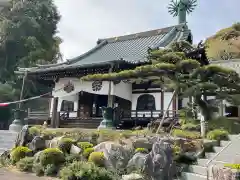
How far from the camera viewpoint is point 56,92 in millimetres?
19688

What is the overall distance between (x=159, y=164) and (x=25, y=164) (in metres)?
5.38

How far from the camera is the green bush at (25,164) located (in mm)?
10219

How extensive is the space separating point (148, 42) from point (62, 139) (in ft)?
40.7

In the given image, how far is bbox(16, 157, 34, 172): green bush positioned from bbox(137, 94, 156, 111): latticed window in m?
8.71

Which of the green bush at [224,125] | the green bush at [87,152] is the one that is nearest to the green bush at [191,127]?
the green bush at [224,125]

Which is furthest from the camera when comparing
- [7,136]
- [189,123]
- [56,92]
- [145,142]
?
[56,92]

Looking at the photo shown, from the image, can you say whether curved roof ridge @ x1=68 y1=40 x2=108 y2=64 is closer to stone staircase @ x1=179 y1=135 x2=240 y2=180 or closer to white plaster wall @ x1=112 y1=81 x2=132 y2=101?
white plaster wall @ x1=112 y1=81 x2=132 y2=101

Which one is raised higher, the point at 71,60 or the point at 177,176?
the point at 71,60

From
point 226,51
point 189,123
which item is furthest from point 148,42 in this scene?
point 226,51

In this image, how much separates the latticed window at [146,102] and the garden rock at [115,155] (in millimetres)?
8069

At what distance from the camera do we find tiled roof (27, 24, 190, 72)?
64.6ft

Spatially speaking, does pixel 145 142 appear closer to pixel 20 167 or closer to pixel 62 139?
pixel 62 139

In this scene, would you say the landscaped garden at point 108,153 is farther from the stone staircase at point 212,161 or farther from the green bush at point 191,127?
the stone staircase at point 212,161

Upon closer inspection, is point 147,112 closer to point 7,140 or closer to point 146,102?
point 146,102
